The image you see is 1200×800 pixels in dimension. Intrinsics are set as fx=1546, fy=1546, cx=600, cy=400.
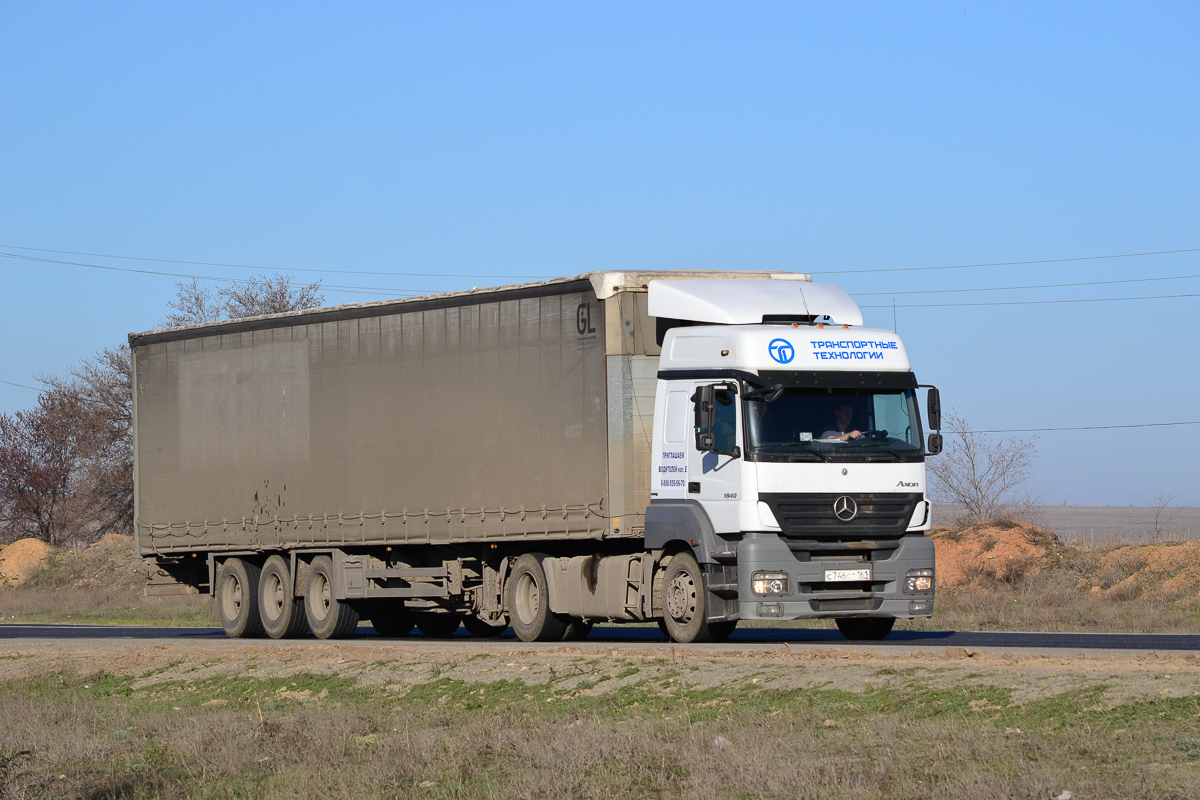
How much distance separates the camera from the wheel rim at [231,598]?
2688cm

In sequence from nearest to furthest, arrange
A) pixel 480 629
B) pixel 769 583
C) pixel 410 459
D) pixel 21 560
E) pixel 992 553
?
pixel 769 583 → pixel 410 459 → pixel 480 629 → pixel 992 553 → pixel 21 560

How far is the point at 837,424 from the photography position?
18.5 metres

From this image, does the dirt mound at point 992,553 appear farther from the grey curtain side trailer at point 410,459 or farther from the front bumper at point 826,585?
the front bumper at point 826,585

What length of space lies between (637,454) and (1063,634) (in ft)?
21.8

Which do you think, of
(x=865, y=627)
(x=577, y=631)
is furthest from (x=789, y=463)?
(x=577, y=631)

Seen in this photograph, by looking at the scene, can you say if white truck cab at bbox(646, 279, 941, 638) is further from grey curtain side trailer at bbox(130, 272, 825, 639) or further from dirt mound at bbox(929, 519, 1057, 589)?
dirt mound at bbox(929, 519, 1057, 589)

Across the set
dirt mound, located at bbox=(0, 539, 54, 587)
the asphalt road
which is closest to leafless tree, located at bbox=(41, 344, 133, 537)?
dirt mound, located at bbox=(0, 539, 54, 587)

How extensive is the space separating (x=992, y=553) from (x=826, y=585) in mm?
20477

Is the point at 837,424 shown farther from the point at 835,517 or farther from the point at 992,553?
the point at 992,553

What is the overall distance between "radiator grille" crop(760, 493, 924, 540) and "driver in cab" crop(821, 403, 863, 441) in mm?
707

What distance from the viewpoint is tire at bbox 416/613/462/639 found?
86.5 feet

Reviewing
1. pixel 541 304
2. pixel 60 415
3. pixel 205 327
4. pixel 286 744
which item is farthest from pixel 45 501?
pixel 286 744

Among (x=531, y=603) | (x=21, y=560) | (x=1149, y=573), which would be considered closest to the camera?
(x=531, y=603)

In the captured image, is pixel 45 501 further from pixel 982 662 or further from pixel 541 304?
pixel 982 662
